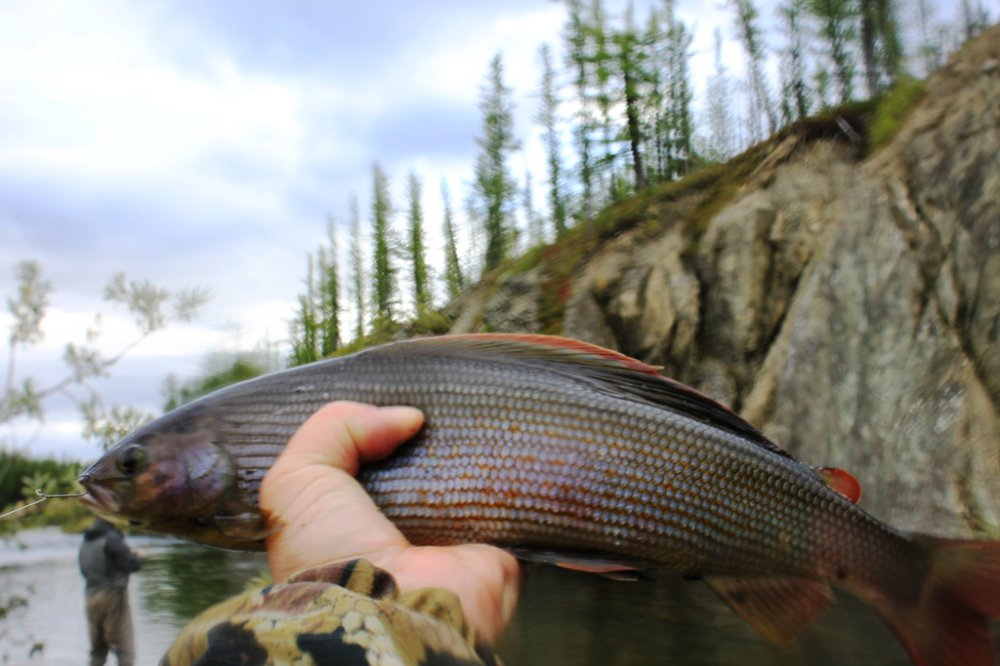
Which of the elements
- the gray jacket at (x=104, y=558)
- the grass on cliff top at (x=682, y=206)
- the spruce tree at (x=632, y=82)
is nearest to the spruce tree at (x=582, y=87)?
the spruce tree at (x=632, y=82)

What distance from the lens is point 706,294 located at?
1302 centimetres

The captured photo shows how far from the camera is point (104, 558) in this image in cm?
926

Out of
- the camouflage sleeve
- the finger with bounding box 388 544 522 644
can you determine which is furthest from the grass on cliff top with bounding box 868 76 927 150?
the camouflage sleeve

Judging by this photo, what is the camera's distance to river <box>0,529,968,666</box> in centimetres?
803

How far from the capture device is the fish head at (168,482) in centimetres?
226

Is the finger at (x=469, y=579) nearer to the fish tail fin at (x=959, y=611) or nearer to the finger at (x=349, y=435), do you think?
the finger at (x=349, y=435)

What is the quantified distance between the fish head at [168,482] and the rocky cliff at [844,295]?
809 centimetres

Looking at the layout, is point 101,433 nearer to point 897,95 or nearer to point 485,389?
point 485,389

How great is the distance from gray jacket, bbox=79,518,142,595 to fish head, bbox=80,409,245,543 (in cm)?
785

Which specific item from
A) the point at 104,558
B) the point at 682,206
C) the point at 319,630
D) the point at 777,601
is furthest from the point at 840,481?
the point at 682,206

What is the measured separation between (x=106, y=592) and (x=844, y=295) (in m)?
9.89

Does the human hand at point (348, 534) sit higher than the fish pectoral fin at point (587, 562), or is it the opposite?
the human hand at point (348, 534)

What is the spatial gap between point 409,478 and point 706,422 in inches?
36.3

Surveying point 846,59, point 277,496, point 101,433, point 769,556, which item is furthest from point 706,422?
point 846,59
